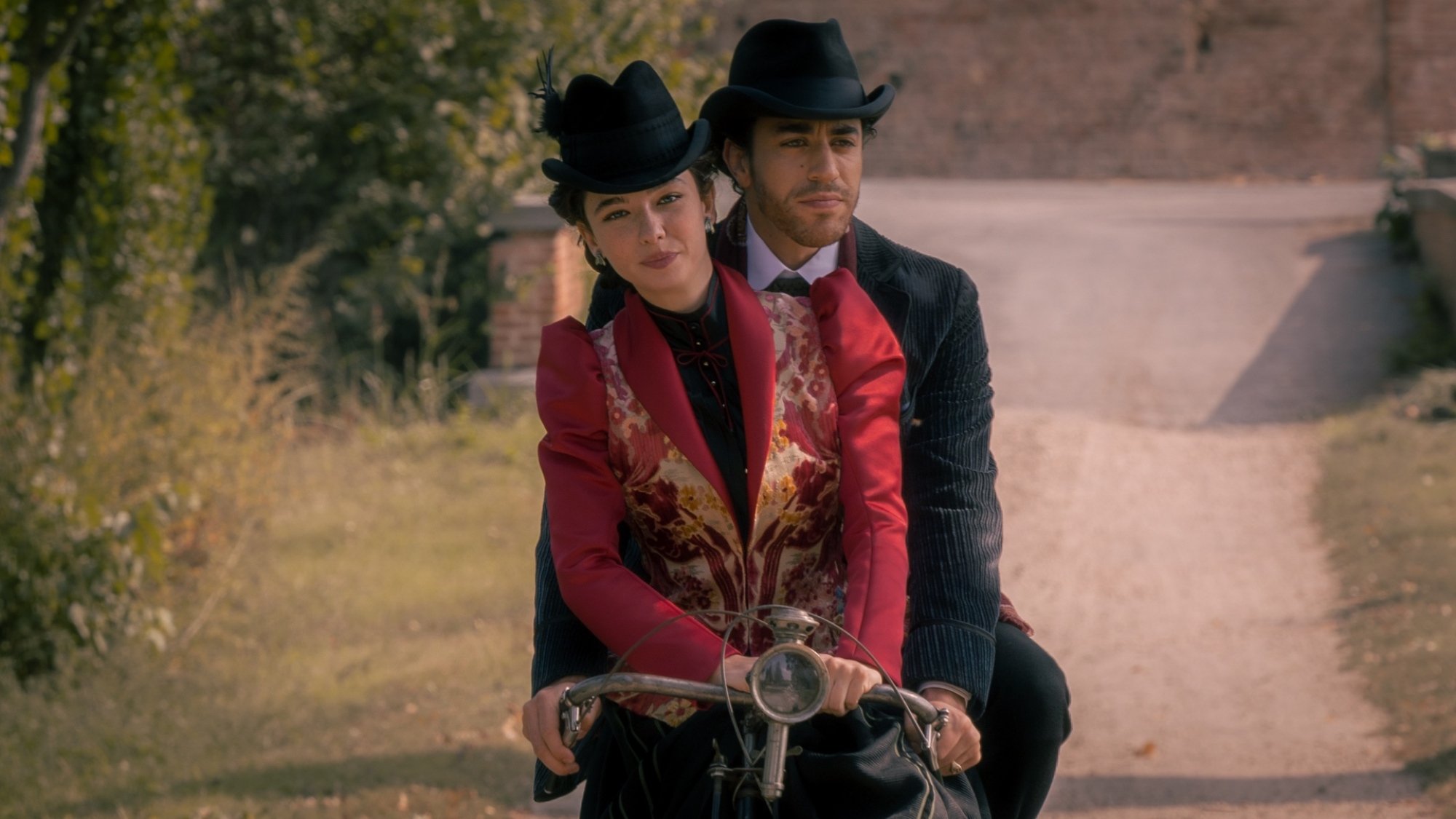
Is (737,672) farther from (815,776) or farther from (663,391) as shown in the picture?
(663,391)

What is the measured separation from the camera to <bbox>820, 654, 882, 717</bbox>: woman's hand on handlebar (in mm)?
2230

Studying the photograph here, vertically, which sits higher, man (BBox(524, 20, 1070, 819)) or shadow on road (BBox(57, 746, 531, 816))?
man (BBox(524, 20, 1070, 819))

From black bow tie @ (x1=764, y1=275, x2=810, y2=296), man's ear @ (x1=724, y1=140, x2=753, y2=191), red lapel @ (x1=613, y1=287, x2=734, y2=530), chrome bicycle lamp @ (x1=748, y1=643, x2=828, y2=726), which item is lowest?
chrome bicycle lamp @ (x1=748, y1=643, x2=828, y2=726)

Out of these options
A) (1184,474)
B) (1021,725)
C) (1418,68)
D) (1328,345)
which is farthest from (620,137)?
(1418,68)

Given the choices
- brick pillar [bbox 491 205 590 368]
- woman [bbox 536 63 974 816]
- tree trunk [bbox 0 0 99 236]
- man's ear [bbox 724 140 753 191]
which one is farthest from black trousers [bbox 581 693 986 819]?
brick pillar [bbox 491 205 590 368]

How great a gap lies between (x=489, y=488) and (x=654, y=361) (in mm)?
6324

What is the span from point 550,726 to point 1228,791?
3.18m

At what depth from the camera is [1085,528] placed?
8.07 m

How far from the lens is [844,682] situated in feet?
7.32

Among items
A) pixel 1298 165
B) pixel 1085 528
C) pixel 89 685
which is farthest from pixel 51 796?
pixel 1298 165

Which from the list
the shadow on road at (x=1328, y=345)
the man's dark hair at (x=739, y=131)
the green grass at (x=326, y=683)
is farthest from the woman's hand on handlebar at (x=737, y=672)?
the shadow on road at (x=1328, y=345)

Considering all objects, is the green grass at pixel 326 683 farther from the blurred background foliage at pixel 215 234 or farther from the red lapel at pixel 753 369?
A: the red lapel at pixel 753 369

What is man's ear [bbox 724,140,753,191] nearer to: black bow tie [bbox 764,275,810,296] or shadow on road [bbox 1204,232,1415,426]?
black bow tie [bbox 764,275,810,296]

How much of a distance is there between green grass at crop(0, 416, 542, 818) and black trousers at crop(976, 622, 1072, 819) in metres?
2.51
